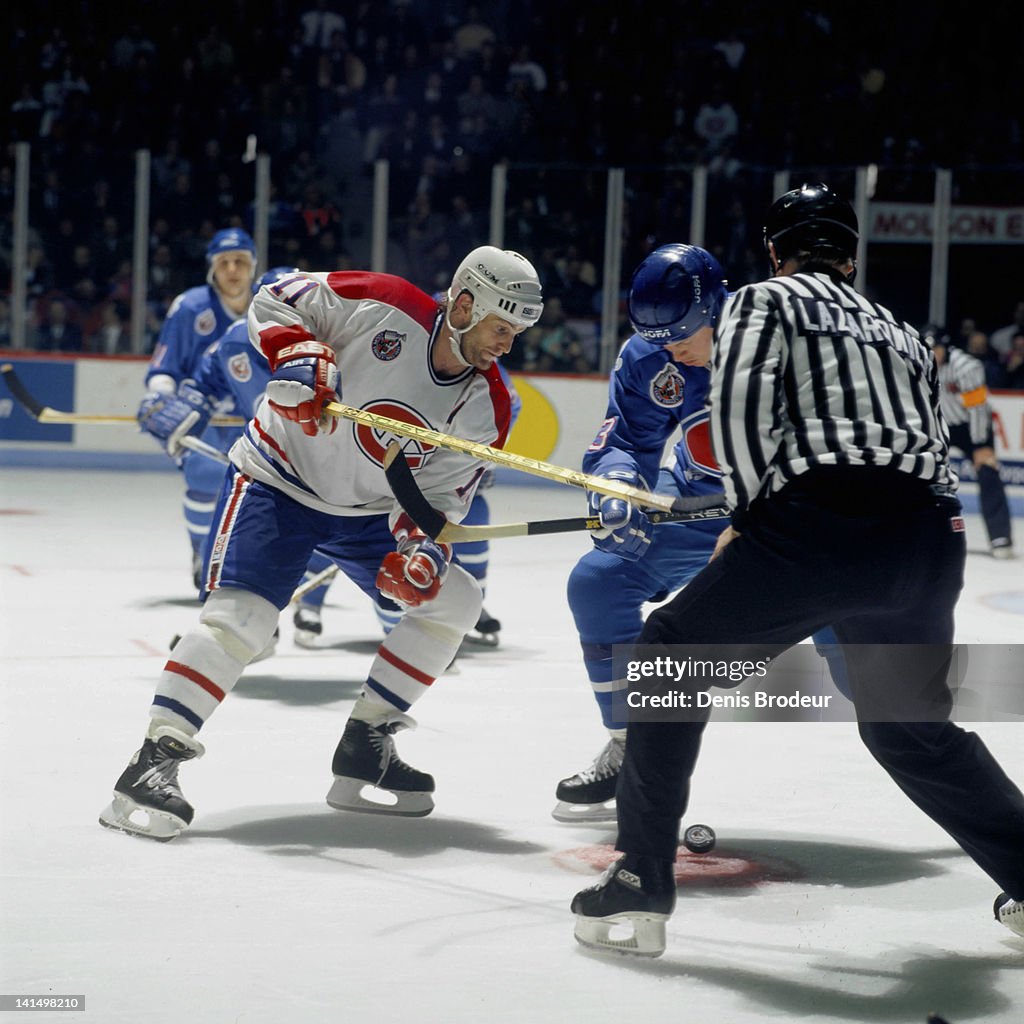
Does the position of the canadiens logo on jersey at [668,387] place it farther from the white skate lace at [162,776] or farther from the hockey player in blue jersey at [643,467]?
the white skate lace at [162,776]

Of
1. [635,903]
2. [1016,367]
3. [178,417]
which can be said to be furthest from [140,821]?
[1016,367]

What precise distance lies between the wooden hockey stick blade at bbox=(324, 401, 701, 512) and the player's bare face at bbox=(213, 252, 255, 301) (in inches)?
111

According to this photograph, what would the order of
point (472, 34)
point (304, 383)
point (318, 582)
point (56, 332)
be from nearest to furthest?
point (304, 383) → point (318, 582) → point (56, 332) → point (472, 34)

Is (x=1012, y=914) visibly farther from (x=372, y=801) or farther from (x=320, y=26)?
(x=320, y=26)

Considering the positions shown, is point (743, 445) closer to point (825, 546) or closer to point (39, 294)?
point (825, 546)

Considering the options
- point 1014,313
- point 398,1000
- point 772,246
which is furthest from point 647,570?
point 1014,313

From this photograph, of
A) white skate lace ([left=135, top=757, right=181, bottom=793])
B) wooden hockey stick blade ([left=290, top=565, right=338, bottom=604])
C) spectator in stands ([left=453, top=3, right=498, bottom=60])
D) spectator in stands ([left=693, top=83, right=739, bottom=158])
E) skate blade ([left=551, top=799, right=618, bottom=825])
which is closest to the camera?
white skate lace ([left=135, top=757, right=181, bottom=793])

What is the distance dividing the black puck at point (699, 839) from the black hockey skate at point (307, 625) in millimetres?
2242

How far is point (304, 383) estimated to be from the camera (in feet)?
9.82

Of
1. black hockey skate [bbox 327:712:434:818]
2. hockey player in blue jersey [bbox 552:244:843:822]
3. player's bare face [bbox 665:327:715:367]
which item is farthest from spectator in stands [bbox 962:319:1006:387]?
black hockey skate [bbox 327:712:434:818]

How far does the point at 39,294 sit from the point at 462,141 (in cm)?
307

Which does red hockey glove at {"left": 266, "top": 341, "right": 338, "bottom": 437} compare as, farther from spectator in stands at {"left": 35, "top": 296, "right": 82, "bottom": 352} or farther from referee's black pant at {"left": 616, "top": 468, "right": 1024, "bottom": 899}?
spectator in stands at {"left": 35, "top": 296, "right": 82, "bottom": 352}

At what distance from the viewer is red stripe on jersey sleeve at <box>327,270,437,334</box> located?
319 cm

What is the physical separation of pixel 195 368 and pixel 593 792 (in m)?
3.21
